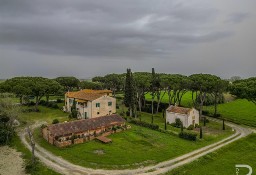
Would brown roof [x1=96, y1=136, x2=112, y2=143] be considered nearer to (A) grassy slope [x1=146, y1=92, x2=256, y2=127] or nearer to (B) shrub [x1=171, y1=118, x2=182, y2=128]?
(B) shrub [x1=171, y1=118, x2=182, y2=128]

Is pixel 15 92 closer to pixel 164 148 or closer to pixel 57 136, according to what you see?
pixel 57 136

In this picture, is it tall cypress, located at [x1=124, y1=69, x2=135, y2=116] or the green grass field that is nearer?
the green grass field

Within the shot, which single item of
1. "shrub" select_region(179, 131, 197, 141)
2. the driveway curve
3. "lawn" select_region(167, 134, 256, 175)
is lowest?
"lawn" select_region(167, 134, 256, 175)

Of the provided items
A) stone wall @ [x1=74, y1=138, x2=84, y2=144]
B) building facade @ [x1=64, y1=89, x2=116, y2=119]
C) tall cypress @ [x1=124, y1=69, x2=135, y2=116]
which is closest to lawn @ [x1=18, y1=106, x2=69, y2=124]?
building facade @ [x1=64, y1=89, x2=116, y2=119]

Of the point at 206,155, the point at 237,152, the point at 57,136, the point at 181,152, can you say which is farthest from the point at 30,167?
the point at 237,152

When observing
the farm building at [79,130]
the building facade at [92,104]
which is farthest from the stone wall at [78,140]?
the building facade at [92,104]

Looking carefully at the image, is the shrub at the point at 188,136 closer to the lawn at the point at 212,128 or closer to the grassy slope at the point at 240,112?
the lawn at the point at 212,128

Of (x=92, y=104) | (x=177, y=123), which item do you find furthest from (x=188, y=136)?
(x=92, y=104)
